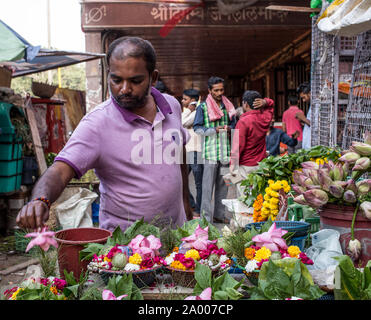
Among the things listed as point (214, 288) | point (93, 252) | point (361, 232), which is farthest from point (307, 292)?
point (93, 252)

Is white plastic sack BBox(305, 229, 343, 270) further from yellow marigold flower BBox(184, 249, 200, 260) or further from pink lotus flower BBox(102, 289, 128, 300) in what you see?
pink lotus flower BBox(102, 289, 128, 300)

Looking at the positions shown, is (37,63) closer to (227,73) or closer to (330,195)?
(330,195)

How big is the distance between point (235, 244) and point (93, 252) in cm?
50

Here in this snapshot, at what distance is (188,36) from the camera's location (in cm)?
930

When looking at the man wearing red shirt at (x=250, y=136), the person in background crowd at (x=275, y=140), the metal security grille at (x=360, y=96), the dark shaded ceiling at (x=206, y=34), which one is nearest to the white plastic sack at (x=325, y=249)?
the metal security grille at (x=360, y=96)

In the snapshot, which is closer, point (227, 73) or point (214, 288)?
point (214, 288)

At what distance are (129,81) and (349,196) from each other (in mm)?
999

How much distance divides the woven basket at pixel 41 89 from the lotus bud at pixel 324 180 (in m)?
6.61

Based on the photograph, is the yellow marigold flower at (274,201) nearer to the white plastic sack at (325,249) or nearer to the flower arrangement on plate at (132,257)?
the white plastic sack at (325,249)

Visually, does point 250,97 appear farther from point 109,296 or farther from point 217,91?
point 109,296

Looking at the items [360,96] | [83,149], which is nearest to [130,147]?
[83,149]

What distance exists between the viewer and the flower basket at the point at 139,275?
131 centimetres

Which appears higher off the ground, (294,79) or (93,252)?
(294,79)
